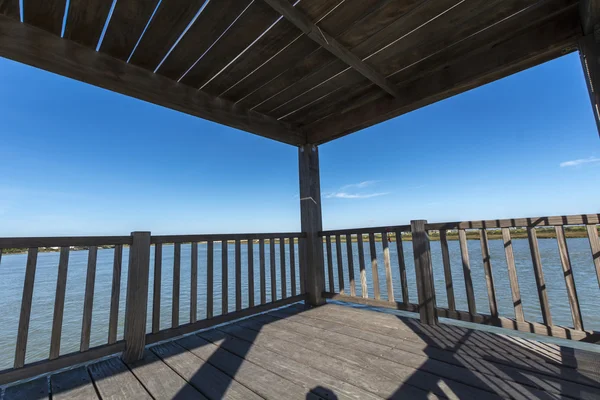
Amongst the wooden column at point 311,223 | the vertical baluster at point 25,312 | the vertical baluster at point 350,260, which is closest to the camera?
the vertical baluster at point 25,312

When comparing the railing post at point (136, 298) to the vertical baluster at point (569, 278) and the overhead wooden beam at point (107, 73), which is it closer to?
the overhead wooden beam at point (107, 73)

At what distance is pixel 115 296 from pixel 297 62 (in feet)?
6.74

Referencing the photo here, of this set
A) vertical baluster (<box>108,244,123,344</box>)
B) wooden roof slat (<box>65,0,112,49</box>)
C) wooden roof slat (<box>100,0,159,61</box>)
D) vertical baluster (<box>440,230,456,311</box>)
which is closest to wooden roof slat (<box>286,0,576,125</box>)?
vertical baluster (<box>440,230,456,311</box>)

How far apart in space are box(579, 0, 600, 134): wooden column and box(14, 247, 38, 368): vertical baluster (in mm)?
3230

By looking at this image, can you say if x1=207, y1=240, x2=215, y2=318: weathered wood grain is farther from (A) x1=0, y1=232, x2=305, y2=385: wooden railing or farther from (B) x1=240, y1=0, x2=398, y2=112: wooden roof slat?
(B) x1=240, y1=0, x2=398, y2=112: wooden roof slat

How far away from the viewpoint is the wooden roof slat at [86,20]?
4.32 ft

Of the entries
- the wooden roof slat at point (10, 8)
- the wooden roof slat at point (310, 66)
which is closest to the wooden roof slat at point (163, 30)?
the wooden roof slat at point (10, 8)

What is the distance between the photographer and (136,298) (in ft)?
5.39

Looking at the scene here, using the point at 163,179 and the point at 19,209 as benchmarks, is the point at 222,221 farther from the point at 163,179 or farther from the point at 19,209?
the point at 19,209

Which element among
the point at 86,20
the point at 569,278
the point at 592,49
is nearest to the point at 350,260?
the point at 569,278

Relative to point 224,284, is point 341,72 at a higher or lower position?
higher

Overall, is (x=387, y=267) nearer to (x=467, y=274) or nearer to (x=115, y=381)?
(x=467, y=274)

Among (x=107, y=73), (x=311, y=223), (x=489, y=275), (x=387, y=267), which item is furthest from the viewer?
(x=311, y=223)

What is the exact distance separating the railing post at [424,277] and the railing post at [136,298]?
6.83ft
